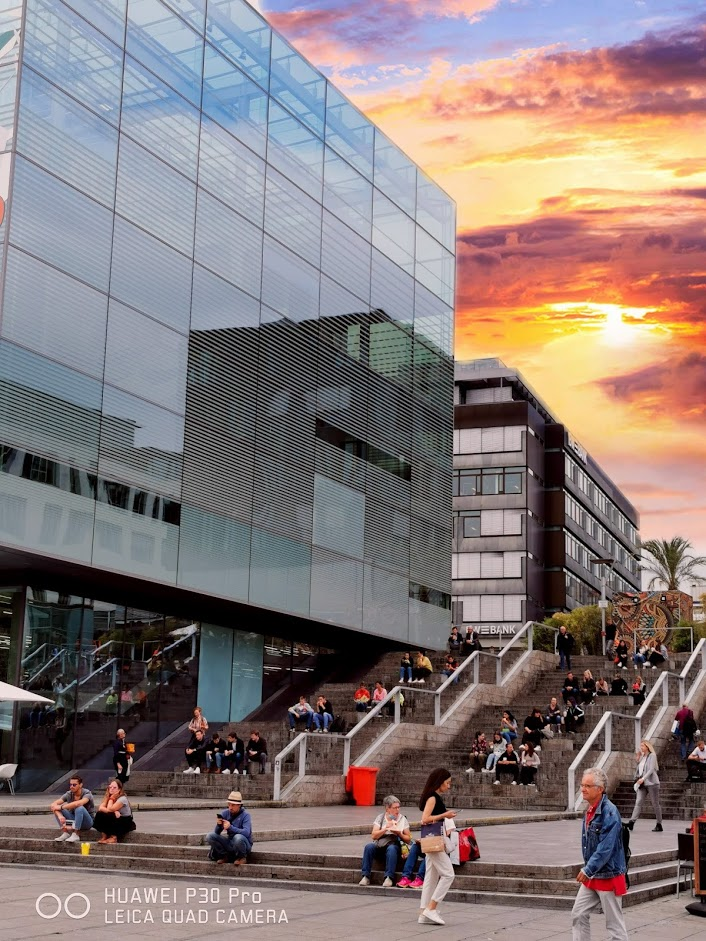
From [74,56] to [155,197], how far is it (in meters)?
3.77

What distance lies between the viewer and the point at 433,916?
11.9 meters

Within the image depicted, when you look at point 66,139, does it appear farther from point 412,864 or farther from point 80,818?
point 412,864

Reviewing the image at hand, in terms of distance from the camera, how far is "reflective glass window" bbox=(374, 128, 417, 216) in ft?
131

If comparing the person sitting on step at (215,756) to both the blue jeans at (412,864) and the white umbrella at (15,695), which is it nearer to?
the white umbrella at (15,695)

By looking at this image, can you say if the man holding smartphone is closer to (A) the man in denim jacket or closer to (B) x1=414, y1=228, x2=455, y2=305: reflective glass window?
(A) the man in denim jacket

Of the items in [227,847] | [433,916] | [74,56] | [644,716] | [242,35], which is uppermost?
[242,35]

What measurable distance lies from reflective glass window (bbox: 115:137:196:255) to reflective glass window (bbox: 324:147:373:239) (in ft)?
22.8

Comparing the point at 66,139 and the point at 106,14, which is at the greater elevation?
the point at 106,14

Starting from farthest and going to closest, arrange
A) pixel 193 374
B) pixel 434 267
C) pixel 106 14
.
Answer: pixel 434 267 → pixel 193 374 → pixel 106 14

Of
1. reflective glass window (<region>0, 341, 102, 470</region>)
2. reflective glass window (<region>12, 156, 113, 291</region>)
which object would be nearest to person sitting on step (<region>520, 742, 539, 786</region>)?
reflective glass window (<region>0, 341, 102, 470</region>)

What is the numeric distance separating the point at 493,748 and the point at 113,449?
1071 centimetres

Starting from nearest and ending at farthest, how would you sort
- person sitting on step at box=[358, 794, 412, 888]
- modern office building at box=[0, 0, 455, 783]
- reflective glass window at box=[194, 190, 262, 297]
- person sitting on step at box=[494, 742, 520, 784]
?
person sitting on step at box=[358, 794, 412, 888] < modern office building at box=[0, 0, 455, 783] < person sitting on step at box=[494, 742, 520, 784] < reflective glass window at box=[194, 190, 262, 297]

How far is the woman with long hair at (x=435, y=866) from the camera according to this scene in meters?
12.0

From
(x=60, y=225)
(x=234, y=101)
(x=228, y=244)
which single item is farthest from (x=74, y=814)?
(x=234, y=101)
